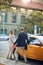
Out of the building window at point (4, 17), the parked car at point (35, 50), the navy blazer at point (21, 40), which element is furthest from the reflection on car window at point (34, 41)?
the building window at point (4, 17)

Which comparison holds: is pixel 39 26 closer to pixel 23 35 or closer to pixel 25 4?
pixel 25 4

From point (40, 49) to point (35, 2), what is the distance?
5264mm

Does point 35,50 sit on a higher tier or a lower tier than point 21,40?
lower

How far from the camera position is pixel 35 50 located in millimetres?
8867

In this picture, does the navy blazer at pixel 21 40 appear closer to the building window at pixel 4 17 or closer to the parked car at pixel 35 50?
the parked car at pixel 35 50

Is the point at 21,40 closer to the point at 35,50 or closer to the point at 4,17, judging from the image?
the point at 35,50

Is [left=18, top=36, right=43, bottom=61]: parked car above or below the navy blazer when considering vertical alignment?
below

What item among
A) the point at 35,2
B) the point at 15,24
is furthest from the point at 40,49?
the point at 15,24

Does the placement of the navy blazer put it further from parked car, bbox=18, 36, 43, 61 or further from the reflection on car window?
the reflection on car window

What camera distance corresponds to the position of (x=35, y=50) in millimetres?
8867

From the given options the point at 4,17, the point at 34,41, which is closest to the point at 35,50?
the point at 34,41

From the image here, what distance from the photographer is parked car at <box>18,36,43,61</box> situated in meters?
8.67

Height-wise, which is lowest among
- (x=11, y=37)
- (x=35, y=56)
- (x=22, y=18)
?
(x=35, y=56)

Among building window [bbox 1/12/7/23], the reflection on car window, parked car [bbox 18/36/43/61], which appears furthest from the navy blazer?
building window [bbox 1/12/7/23]
